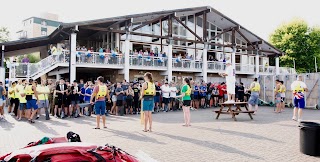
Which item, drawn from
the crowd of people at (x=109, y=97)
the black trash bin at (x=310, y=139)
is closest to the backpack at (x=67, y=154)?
the black trash bin at (x=310, y=139)

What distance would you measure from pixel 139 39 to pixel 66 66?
26.6ft

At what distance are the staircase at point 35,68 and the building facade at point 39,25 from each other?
62.4m

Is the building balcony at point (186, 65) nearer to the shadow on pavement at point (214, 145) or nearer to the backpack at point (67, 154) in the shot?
the shadow on pavement at point (214, 145)

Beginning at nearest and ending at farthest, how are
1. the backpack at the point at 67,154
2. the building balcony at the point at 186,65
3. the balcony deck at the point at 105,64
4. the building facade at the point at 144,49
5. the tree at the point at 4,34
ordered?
1. the backpack at the point at 67,154
2. the balcony deck at the point at 105,64
3. the building facade at the point at 144,49
4. the building balcony at the point at 186,65
5. the tree at the point at 4,34

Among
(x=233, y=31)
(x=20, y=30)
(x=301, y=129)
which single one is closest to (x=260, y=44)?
(x=233, y=31)

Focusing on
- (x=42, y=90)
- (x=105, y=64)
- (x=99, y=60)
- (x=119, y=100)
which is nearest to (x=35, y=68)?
(x=99, y=60)

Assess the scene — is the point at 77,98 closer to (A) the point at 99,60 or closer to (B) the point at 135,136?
(B) the point at 135,136

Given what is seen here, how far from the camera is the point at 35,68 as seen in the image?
→ 20.6m

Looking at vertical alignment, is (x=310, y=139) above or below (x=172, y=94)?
below

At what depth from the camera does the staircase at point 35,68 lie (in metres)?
19.9

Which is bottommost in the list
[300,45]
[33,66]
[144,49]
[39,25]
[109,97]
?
[109,97]

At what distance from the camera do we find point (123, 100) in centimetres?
1550

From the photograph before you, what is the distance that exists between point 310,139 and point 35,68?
1885 cm

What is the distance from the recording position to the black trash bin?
6.30m
